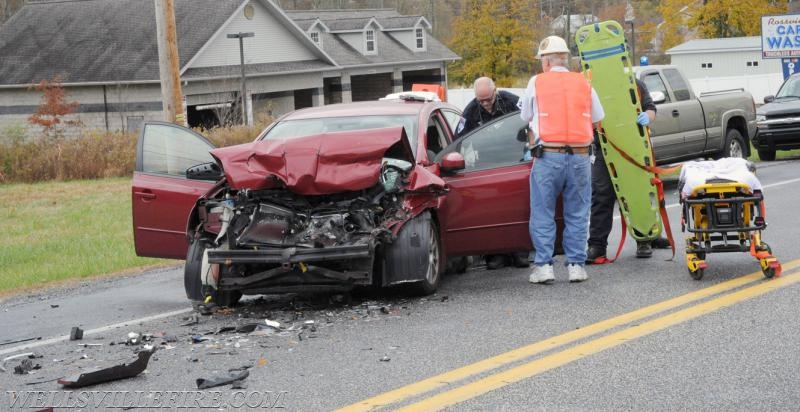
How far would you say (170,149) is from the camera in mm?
9844

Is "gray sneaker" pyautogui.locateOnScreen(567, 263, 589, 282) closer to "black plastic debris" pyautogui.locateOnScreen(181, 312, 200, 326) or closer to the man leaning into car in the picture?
the man leaning into car

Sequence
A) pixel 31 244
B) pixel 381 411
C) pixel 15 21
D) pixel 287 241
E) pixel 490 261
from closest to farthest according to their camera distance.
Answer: pixel 381 411
pixel 287 241
pixel 490 261
pixel 31 244
pixel 15 21

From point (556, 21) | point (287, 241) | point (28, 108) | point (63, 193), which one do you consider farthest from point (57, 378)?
point (556, 21)

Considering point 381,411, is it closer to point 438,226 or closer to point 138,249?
point 438,226

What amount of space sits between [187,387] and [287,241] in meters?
2.18

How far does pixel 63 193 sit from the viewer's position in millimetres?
23891

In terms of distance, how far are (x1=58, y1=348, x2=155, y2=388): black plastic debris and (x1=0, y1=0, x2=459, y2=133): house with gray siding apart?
3658 centimetres

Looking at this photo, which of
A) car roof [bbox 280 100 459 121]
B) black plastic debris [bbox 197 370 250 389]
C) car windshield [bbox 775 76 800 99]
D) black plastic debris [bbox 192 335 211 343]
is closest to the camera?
black plastic debris [bbox 197 370 250 389]

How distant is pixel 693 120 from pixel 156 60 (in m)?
31.0

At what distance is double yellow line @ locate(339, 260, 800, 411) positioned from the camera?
223 inches

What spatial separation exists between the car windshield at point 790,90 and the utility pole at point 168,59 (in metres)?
13.0

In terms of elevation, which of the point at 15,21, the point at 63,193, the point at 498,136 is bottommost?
the point at 63,193

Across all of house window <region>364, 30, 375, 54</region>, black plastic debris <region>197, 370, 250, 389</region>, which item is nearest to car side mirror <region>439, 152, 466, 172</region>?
black plastic debris <region>197, 370, 250, 389</region>

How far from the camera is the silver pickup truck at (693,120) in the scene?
57.0ft
